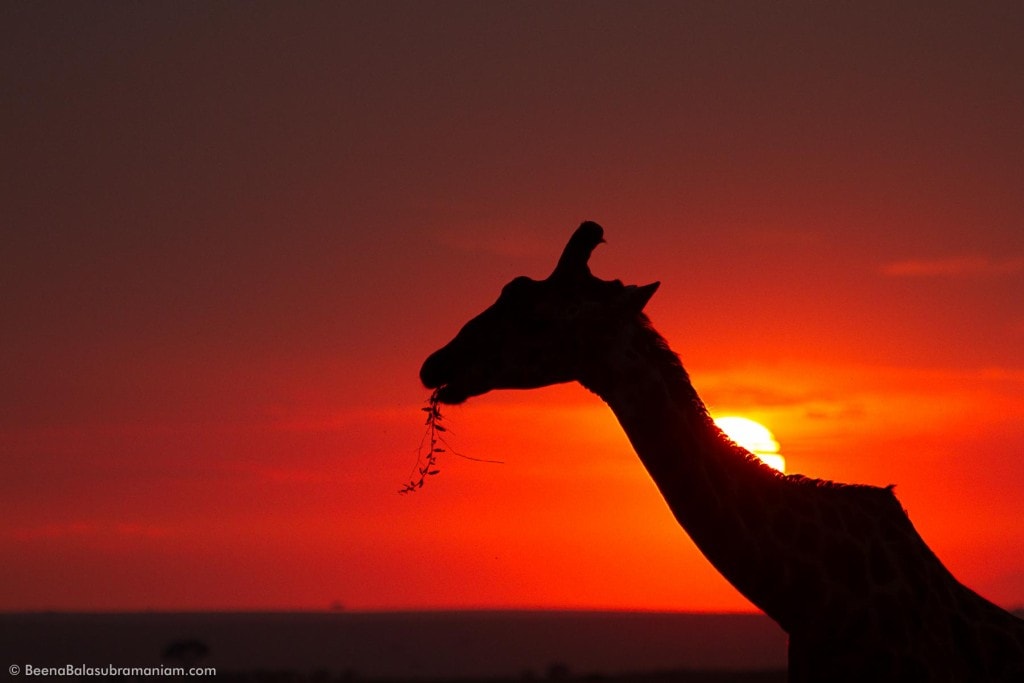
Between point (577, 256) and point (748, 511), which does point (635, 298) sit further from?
point (748, 511)

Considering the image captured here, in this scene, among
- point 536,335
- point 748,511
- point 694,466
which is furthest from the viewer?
point 536,335

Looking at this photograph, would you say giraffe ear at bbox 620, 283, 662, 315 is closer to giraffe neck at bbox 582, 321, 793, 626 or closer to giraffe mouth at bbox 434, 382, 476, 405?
giraffe neck at bbox 582, 321, 793, 626

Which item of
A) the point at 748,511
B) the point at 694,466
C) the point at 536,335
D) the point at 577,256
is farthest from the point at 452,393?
the point at 748,511

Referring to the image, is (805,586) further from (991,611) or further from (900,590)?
(991,611)

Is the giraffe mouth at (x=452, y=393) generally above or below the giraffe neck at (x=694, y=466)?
above

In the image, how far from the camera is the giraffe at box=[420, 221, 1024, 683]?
13.0 m

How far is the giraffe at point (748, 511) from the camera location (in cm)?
1304

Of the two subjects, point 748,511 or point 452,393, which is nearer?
point 748,511

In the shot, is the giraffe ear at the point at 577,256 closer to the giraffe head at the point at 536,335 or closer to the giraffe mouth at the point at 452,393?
the giraffe head at the point at 536,335

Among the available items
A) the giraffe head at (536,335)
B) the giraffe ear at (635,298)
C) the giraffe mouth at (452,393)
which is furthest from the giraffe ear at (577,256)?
the giraffe mouth at (452,393)

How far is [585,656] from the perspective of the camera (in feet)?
465

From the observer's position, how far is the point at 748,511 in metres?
13.3

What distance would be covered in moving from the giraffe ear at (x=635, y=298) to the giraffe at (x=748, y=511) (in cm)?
1

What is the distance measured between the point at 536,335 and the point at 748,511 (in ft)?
7.22
